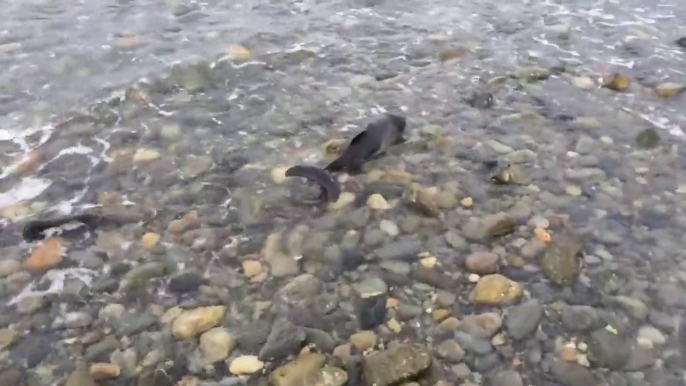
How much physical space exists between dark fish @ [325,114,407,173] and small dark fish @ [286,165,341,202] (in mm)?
200

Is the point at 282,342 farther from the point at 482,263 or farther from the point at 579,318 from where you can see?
the point at 579,318

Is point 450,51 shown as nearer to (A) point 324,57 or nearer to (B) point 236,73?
(A) point 324,57

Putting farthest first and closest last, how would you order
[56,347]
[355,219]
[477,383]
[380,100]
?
[380,100]
[355,219]
[56,347]
[477,383]

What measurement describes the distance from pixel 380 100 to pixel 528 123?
1364 millimetres

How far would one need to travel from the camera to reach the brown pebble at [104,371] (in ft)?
10.4

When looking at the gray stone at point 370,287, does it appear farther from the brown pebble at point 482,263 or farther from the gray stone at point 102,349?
the gray stone at point 102,349

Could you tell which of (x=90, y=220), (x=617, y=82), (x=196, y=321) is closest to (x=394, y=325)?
(x=196, y=321)

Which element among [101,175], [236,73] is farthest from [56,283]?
[236,73]

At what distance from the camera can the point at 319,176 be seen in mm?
4570

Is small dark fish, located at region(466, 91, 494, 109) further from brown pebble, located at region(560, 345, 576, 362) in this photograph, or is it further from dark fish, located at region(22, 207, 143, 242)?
dark fish, located at region(22, 207, 143, 242)

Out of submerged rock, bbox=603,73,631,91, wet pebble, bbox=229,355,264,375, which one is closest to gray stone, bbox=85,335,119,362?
wet pebble, bbox=229,355,264,375

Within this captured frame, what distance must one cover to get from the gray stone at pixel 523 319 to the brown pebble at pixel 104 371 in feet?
6.96

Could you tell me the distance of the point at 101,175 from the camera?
4797 mm

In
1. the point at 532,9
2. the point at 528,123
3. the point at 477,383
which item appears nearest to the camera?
the point at 477,383
